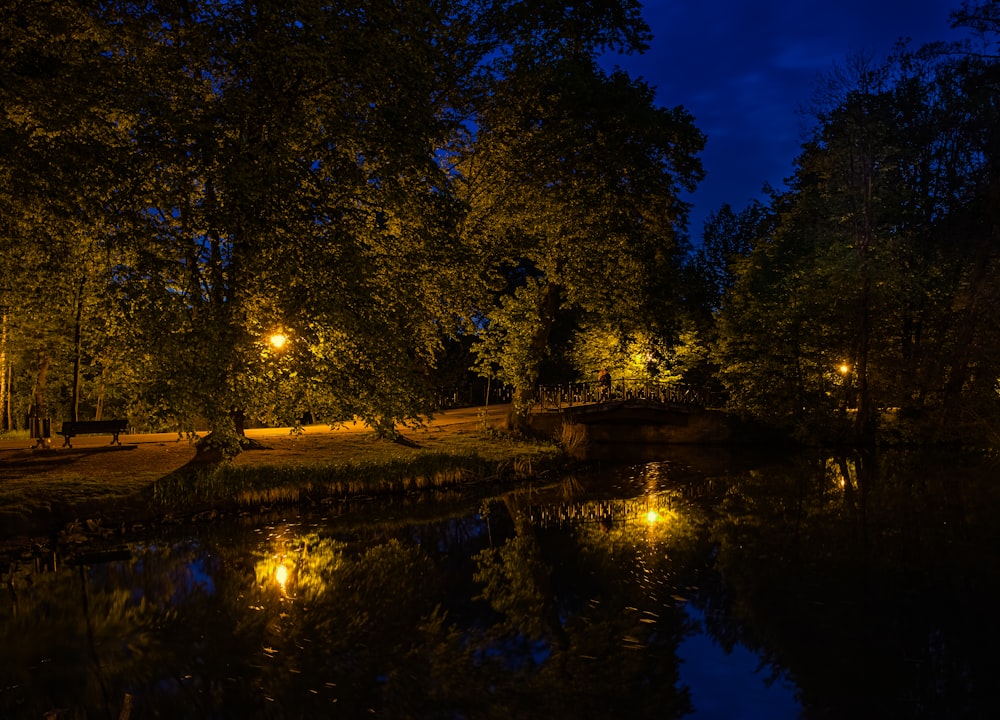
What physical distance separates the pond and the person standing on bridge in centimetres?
1959

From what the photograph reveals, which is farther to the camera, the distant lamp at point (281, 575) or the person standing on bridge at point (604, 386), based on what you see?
the person standing on bridge at point (604, 386)

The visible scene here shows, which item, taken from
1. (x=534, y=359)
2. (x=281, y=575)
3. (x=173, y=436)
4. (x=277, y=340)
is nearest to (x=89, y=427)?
Result: (x=173, y=436)

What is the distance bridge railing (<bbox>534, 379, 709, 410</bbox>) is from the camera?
3716 centimetres

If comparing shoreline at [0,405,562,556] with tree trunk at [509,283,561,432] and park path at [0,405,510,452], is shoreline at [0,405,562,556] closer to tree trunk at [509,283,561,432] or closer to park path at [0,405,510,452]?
park path at [0,405,510,452]

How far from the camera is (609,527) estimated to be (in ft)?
55.4

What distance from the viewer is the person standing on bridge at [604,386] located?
1490 inches

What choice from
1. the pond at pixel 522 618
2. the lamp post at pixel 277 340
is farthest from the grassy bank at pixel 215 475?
the lamp post at pixel 277 340

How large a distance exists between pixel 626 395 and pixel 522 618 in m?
28.2

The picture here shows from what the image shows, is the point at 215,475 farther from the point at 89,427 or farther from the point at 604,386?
Answer: the point at 604,386

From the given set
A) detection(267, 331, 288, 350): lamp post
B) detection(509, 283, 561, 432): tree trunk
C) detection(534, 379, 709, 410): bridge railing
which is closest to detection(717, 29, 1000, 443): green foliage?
detection(534, 379, 709, 410): bridge railing

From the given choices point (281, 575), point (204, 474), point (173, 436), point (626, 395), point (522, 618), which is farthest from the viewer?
point (626, 395)

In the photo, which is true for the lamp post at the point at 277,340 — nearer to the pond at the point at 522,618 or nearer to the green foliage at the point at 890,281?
the pond at the point at 522,618

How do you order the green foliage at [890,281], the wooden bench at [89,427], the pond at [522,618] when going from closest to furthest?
the pond at [522,618] → the wooden bench at [89,427] → the green foliage at [890,281]

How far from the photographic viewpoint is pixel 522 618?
10.7 meters
